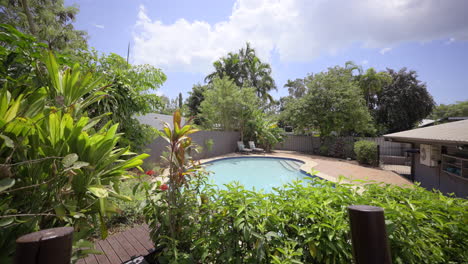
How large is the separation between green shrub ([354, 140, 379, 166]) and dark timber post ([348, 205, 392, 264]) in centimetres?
1221

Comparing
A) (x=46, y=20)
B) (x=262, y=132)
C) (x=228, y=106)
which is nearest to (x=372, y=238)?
(x=228, y=106)

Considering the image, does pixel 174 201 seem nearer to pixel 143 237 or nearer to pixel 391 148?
pixel 143 237

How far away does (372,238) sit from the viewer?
0.65m

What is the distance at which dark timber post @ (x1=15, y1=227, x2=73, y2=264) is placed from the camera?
428 mm

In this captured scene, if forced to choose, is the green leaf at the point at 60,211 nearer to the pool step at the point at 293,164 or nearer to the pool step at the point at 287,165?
the pool step at the point at 287,165

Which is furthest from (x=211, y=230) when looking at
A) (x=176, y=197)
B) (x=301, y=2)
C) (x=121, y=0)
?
(x=301, y=2)

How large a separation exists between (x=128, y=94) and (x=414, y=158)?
11507 millimetres

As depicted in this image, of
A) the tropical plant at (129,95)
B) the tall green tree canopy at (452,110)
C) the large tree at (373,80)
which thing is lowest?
the tropical plant at (129,95)

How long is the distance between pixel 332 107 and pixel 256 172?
30.0 feet

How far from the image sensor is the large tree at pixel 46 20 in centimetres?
1166

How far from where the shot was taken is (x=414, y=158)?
7922 millimetres

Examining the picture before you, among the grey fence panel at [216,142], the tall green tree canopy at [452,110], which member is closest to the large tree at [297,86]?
the grey fence panel at [216,142]

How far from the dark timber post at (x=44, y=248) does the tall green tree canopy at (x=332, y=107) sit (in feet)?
53.5

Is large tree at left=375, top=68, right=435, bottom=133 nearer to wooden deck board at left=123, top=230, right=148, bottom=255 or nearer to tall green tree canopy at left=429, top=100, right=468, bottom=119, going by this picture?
tall green tree canopy at left=429, top=100, right=468, bottom=119
